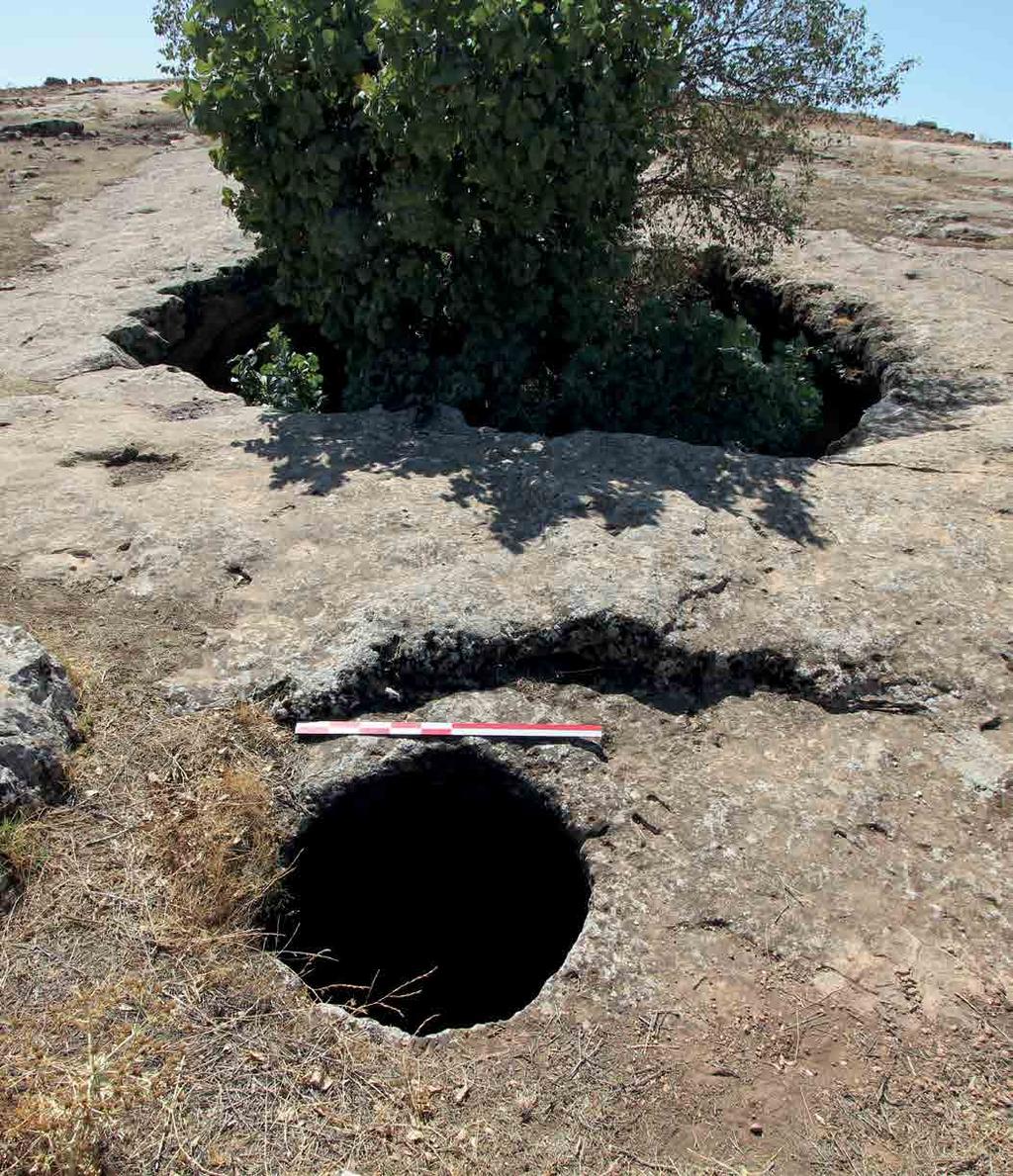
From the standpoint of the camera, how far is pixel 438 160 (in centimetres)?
445

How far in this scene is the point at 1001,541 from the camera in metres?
3.72

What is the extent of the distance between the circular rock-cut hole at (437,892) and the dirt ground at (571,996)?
224mm

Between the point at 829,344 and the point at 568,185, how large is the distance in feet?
6.77

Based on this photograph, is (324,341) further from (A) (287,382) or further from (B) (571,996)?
(B) (571,996)

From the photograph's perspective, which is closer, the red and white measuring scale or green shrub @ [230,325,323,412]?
the red and white measuring scale

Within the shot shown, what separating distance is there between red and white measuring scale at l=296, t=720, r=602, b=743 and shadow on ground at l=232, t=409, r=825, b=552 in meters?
0.82

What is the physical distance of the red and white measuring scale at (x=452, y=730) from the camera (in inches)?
114

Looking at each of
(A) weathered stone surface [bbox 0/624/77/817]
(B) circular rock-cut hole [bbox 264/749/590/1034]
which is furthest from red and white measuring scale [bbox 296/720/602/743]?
(A) weathered stone surface [bbox 0/624/77/817]

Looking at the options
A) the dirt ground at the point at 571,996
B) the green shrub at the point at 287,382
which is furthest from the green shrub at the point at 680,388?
the dirt ground at the point at 571,996

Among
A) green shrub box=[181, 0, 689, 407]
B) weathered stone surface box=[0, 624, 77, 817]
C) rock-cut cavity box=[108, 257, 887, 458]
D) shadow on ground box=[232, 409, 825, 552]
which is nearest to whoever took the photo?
weathered stone surface box=[0, 624, 77, 817]

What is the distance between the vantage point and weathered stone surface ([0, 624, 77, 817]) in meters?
2.53

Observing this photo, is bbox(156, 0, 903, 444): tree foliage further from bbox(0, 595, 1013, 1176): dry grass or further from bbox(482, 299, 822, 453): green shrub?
bbox(0, 595, 1013, 1176): dry grass

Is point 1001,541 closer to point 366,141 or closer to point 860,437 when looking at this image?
point 860,437

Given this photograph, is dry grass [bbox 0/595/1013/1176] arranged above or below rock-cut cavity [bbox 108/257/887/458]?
below
